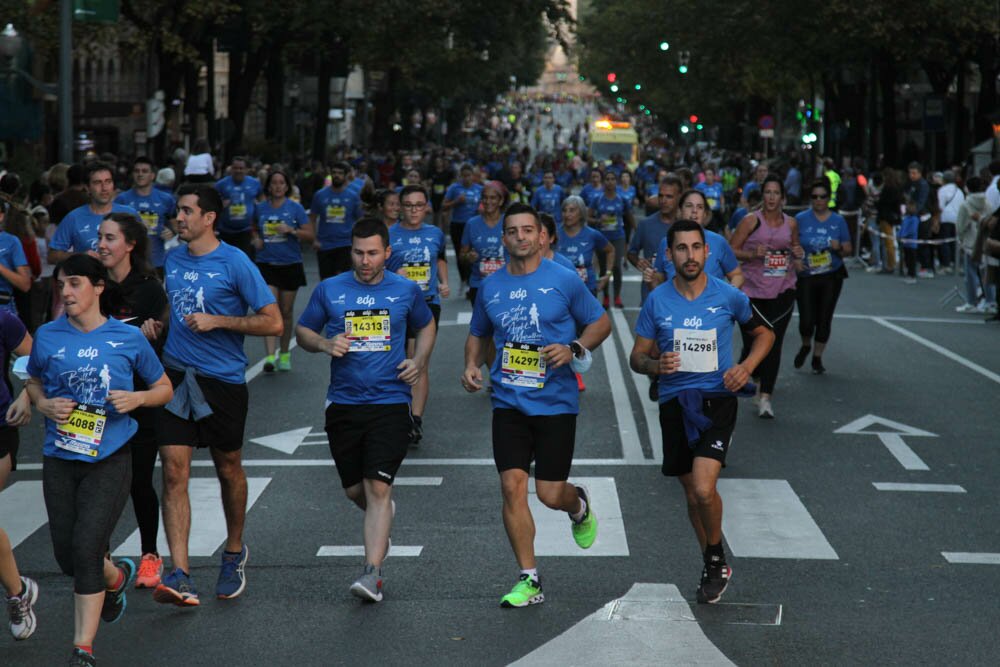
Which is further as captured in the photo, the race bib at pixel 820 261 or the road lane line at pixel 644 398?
the race bib at pixel 820 261

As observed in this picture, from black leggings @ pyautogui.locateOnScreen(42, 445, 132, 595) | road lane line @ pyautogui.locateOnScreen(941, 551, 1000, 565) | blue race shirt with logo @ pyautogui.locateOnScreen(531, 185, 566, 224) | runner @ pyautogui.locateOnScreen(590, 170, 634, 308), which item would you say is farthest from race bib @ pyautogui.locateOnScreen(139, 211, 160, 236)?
blue race shirt with logo @ pyautogui.locateOnScreen(531, 185, 566, 224)

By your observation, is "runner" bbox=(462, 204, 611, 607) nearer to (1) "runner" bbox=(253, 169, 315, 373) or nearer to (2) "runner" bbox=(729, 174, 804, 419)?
(2) "runner" bbox=(729, 174, 804, 419)

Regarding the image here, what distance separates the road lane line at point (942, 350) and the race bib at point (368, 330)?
9713 mm

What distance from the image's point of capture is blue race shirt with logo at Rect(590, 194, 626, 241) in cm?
2330

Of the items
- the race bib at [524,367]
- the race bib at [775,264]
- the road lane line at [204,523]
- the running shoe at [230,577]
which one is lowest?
the road lane line at [204,523]

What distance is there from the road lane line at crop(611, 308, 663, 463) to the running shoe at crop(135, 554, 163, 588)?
3.97 meters

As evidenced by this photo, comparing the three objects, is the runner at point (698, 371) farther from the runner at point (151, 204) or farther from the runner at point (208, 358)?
the runner at point (151, 204)

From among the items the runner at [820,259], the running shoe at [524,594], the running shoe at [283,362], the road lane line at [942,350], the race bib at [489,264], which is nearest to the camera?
the running shoe at [524,594]

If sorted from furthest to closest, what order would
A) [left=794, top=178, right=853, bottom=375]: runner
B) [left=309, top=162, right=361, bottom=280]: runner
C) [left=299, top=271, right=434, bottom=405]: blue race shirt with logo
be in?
[left=309, top=162, right=361, bottom=280]: runner → [left=794, top=178, right=853, bottom=375]: runner → [left=299, top=271, right=434, bottom=405]: blue race shirt with logo

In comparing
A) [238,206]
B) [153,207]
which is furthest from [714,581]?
[238,206]

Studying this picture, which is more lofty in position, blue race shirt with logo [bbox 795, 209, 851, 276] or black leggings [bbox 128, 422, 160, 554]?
blue race shirt with logo [bbox 795, 209, 851, 276]

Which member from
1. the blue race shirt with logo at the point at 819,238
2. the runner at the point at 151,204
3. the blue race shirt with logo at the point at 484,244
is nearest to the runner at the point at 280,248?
the runner at the point at 151,204

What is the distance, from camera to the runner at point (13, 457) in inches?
287

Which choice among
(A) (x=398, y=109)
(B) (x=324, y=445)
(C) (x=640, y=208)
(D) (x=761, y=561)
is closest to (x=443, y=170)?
(C) (x=640, y=208)
